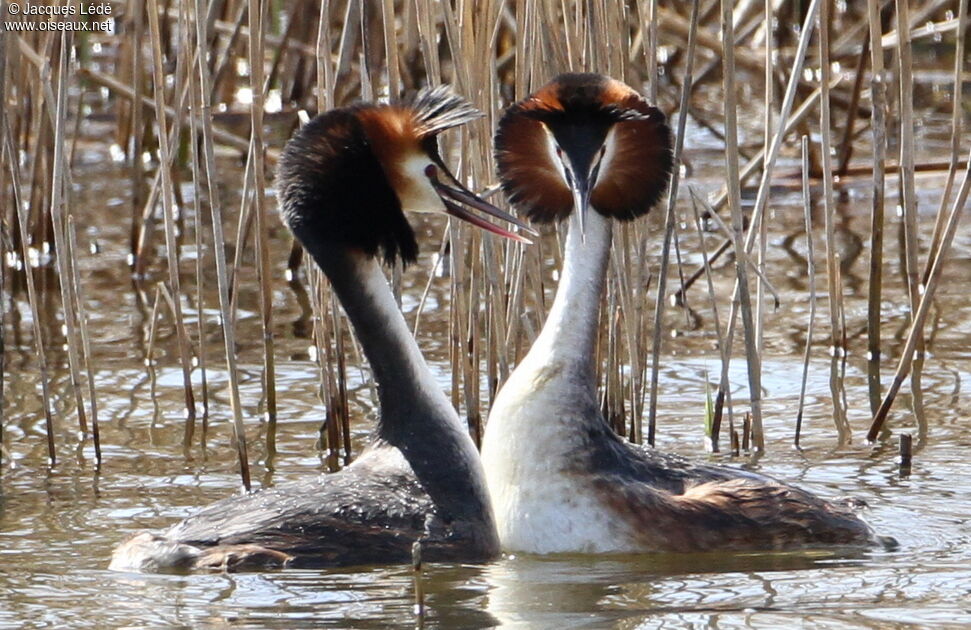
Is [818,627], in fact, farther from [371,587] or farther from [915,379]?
[915,379]

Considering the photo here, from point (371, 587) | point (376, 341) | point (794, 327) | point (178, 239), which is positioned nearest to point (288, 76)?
point (178, 239)

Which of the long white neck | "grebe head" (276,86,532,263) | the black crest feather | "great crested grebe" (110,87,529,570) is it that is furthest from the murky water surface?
the black crest feather

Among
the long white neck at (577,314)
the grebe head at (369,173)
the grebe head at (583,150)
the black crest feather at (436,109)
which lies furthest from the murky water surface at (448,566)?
the black crest feather at (436,109)

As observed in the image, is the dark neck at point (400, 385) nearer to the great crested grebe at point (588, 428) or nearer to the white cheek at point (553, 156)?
the great crested grebe at point (588, 428)

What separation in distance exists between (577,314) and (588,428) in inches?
15.5

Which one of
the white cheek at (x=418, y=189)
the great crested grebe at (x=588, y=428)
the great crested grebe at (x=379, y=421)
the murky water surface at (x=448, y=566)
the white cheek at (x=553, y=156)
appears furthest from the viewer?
the white cheek at (x=553, y=156)

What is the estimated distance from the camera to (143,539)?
205 inches

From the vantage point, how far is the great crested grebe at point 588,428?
549cm

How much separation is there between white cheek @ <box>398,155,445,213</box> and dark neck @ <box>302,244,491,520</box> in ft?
0.76

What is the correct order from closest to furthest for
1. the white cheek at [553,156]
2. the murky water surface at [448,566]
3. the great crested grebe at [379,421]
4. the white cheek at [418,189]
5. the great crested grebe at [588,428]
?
1. the murky water surface at [448,566]
2. the great crested grebe at [379,421]
3. the great crested grebe at [588,428]
4. the white cheek at [418,189]
5. the white cheek at [553,156]

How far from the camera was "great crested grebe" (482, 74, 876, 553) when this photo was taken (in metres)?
5.49

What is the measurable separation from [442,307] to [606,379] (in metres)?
2.68

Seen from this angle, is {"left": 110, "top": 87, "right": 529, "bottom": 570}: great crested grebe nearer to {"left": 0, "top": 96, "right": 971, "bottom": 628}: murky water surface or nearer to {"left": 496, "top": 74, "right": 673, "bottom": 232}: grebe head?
{"left": 0, "top": 96, "right": 971, "bottom": 628}: murky water surface

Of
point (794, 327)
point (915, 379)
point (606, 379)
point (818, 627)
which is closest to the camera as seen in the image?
point (818, 627)
